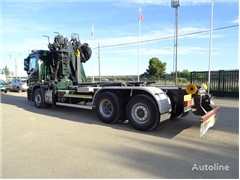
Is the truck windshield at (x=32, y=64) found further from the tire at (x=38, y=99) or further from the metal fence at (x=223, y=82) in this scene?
the metal fence at (x=223, y=82)

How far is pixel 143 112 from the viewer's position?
5.95 metres

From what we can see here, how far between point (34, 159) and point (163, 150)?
2.66 metres

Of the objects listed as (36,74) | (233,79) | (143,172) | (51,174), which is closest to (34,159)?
(51,174)

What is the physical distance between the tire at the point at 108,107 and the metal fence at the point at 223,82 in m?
11.4

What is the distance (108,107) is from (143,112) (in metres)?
1.61

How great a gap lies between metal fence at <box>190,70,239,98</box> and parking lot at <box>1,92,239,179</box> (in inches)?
353

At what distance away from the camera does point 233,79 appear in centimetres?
1480

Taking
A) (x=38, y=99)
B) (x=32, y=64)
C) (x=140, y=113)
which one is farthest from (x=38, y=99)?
(x=140, y=113)

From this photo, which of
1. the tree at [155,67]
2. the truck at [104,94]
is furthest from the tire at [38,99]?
the tree at [155,67]

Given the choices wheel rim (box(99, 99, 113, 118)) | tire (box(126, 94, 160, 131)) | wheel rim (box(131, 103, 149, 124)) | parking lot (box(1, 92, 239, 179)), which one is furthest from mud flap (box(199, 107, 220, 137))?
wheel rim (box(99, 99, 113, 118))

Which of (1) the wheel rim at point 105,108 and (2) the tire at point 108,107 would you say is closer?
(2) the tire at point 108,107

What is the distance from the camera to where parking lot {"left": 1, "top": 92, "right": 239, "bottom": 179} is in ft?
11.8

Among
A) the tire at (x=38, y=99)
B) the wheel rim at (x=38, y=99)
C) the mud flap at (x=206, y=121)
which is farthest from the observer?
the wheel rim at (x=38, y=99)

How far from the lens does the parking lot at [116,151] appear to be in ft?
11.8
